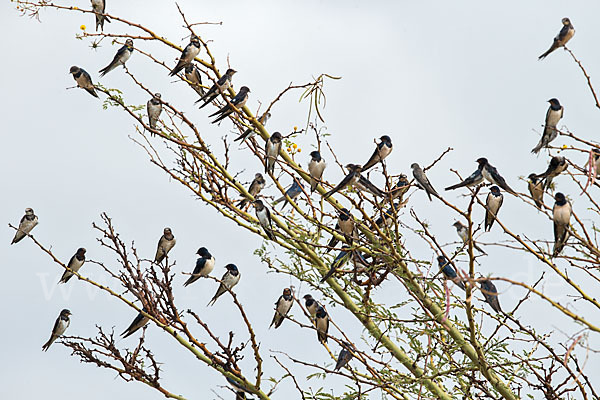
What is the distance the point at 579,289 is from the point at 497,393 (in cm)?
163

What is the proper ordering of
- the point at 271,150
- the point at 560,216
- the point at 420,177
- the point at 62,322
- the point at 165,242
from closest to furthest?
1. the point at 560,216
2. the point at 420,177
3. the point at 271,150
4. the point at 165,242
5. the point at 62,322

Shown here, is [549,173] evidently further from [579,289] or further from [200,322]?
[200,322]

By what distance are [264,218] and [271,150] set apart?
0.57 metres

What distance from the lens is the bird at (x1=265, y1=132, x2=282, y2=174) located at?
6359 mm

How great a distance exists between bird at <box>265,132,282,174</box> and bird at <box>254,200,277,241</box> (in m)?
0.28

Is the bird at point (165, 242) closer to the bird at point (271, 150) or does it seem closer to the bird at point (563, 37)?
the bird at point (271, 150)

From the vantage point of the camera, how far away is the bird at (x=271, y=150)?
6.36 m

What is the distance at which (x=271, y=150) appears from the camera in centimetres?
641

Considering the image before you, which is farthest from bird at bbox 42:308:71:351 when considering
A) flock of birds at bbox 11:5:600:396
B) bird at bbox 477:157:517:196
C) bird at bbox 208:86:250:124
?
bird at bbox 477:157:517:196

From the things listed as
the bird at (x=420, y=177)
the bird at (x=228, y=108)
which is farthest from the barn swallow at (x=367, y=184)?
the bird at (x=228, y=108)

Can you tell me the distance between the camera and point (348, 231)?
632 centimetres

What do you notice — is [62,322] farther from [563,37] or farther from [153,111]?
[563,37]

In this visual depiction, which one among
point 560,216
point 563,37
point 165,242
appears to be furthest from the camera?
point 165,242

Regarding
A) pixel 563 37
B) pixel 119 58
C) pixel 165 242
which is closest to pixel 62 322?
pixel 165 242
